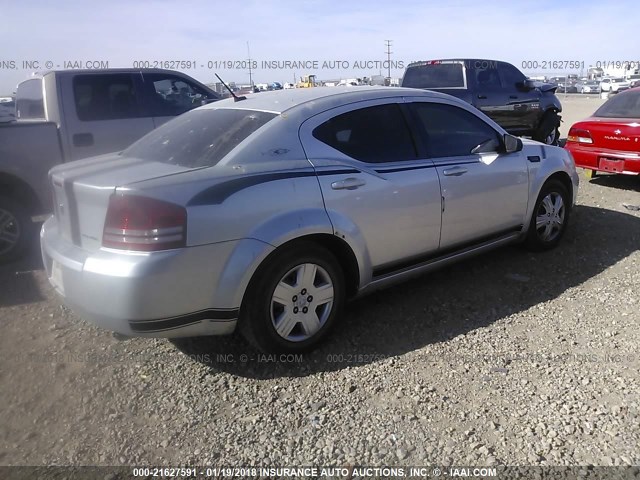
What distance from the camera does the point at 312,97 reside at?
140 inches

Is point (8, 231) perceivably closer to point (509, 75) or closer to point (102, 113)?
point (102, 113)

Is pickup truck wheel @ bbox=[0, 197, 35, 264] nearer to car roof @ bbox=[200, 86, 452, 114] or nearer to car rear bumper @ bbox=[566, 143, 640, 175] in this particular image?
car roof @ bbox=[200, 86, 452, 114]

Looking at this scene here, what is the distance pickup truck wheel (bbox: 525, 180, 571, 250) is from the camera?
15.6ft

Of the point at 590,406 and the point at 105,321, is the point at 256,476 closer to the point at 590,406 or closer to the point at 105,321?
the point at 105,321

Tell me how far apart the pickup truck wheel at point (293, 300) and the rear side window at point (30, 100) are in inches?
164

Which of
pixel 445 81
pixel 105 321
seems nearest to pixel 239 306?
pixel 105 321

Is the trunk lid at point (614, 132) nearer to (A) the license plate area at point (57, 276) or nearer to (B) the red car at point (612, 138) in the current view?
(B) the red car at point (612, 138)

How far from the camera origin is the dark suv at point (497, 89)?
955 centimetres

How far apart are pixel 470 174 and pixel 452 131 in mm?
396

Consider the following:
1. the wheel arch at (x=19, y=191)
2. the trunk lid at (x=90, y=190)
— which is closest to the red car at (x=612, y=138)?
the trunk lid at (x=90, y=190)

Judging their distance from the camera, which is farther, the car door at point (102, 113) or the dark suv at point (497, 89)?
the dark suv at point (497, 89)

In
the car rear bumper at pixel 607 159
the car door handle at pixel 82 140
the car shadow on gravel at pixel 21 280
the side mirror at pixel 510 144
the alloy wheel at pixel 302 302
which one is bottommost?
the car shadow on gravel at pixel 21 280

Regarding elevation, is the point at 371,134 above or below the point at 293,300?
above

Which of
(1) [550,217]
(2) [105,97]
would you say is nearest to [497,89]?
(1) [550,217]
